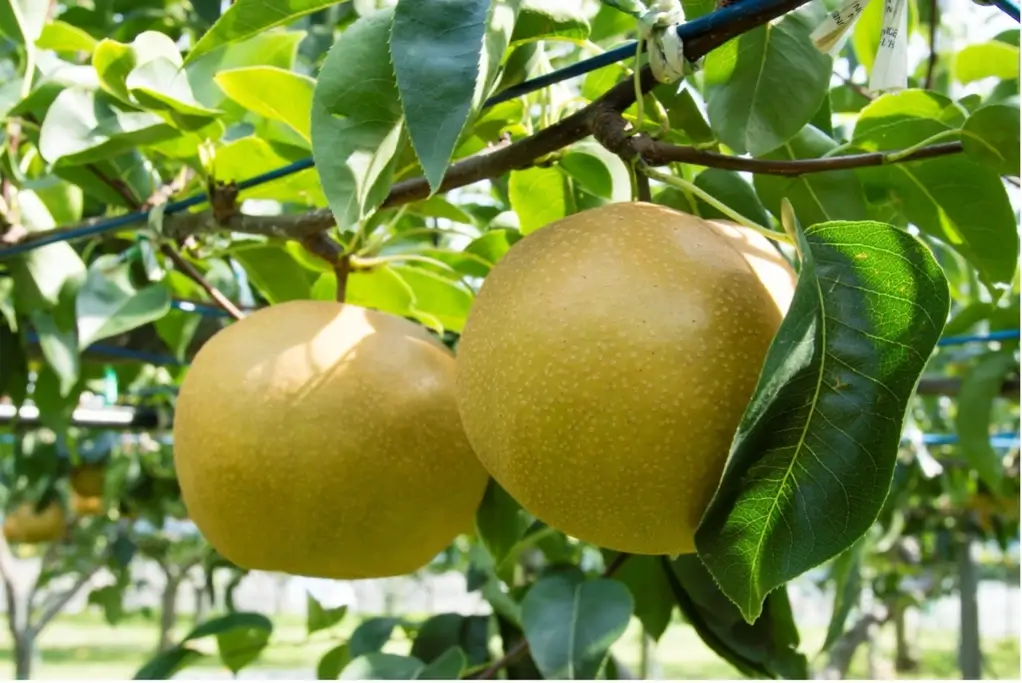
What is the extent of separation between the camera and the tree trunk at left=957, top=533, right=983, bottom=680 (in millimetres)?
5164

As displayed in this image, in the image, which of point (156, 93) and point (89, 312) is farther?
point (89, 312)

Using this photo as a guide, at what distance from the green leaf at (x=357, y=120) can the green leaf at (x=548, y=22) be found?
0.25 feet

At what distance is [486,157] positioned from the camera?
719 millimetres

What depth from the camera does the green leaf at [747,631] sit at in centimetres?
104

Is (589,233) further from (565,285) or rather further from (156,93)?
(156,93)

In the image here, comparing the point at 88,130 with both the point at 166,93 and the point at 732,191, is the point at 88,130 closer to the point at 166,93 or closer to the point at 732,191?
the point at 166,93

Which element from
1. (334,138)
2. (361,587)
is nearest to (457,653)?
(334,138)

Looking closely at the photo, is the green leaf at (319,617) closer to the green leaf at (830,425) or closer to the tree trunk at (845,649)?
the green leaf at (830,425)

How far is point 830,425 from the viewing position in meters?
0.53

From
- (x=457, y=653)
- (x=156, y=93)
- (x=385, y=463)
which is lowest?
(x=457, y=653)

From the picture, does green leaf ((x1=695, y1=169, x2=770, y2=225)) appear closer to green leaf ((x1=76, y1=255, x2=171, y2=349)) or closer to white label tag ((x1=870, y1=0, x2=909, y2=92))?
white label tag ((x1=870, y1=0, x2=909, y2=92))

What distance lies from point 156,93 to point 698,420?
55 cm

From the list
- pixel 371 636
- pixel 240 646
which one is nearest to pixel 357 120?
pixel 371 636

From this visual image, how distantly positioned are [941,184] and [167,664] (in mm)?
1019
